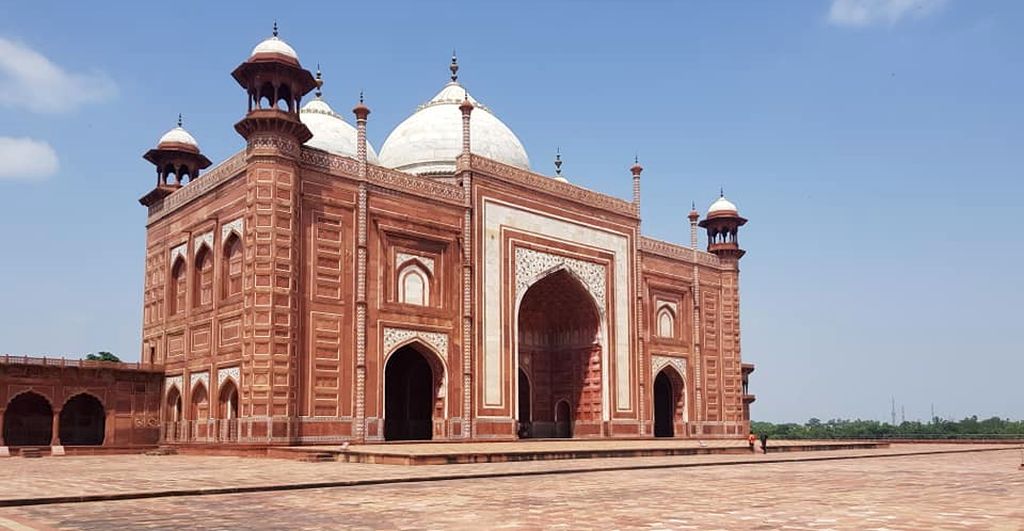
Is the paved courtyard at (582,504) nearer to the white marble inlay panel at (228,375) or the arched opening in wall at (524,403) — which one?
the white marble inlay panel at (228,375)

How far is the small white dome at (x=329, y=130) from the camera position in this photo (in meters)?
28.6

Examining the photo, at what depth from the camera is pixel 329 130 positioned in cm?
2925

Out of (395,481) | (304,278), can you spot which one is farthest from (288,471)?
(304,278)

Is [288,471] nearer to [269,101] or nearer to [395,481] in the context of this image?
[395,481]

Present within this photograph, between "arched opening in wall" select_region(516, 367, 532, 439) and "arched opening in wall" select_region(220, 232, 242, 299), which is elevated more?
"arched opening in wall" select_region(220, 232, 242, 299)

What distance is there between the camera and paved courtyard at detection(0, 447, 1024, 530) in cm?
694

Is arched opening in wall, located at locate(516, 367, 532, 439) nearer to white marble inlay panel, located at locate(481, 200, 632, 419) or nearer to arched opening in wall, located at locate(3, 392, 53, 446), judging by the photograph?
white marble inlay panel, located at locate(481, 200, 632, 419)

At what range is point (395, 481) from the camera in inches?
442

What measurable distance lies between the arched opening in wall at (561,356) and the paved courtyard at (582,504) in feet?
49.7

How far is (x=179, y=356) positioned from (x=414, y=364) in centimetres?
612

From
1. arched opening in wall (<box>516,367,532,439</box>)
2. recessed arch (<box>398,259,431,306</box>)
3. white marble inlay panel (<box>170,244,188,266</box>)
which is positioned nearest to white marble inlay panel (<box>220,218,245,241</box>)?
white marble inlay panel (<box>170,244,188,266</box>)

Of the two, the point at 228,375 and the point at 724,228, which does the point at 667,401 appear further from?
the point at 228,375

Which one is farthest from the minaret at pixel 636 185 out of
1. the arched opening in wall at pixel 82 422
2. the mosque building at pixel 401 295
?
the arched opening in wall at pixel 82 422

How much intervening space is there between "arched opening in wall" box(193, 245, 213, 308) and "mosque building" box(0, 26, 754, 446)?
0.05 metres
